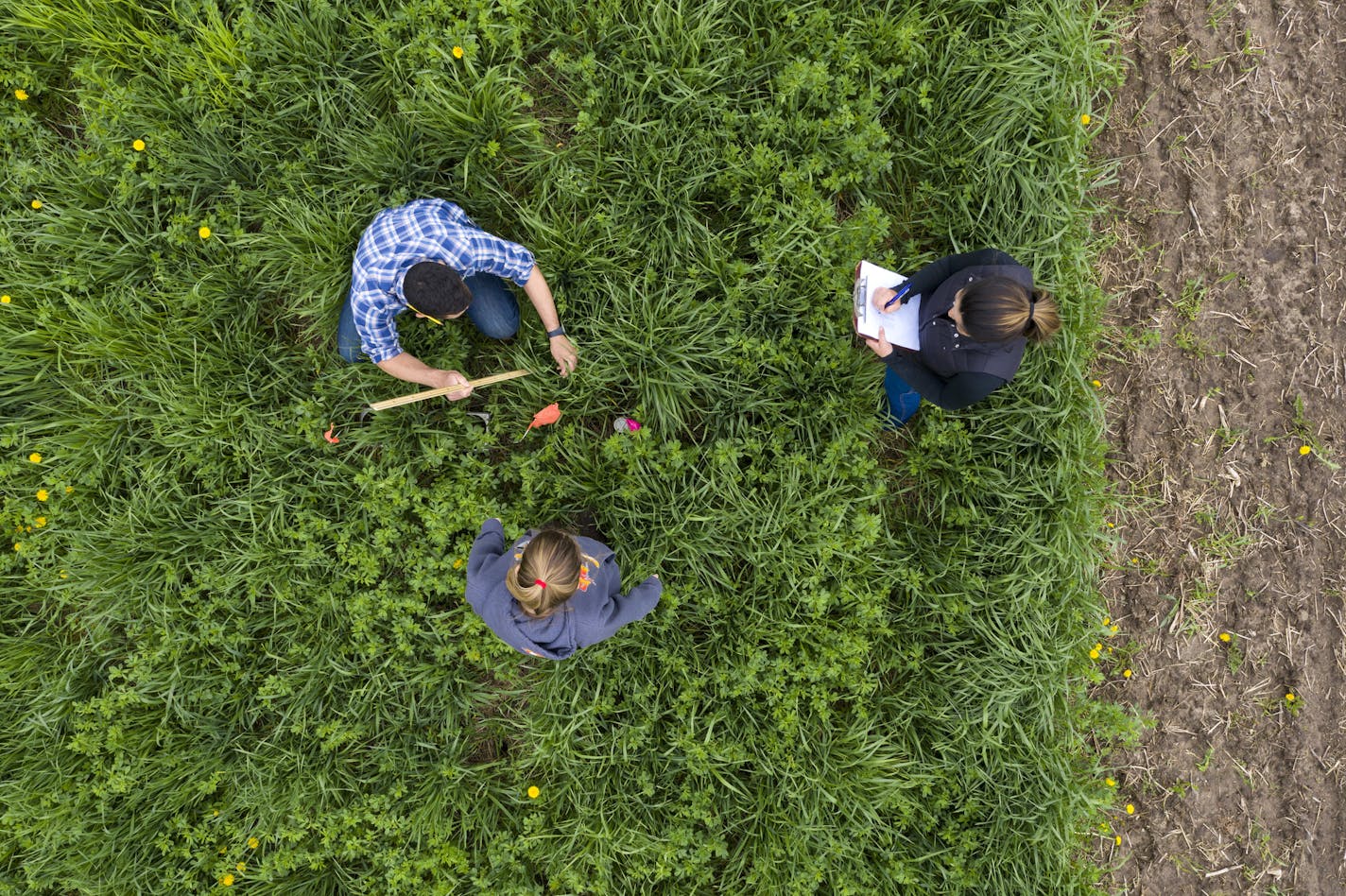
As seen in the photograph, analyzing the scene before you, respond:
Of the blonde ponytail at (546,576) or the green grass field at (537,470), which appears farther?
the green grass field at (537,470)

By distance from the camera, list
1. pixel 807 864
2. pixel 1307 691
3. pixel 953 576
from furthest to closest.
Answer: pixel 1307 691
pixel 953 576
pixel 807 864

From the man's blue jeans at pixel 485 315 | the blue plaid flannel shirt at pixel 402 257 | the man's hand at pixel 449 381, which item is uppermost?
the blue plaid flannel shirt at pixel 402 257

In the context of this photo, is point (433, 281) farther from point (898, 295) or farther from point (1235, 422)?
point (1235, 422)

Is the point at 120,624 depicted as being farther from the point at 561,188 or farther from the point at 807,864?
the point at 807,864

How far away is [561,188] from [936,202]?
2222mm

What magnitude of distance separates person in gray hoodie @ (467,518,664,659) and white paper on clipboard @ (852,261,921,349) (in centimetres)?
182

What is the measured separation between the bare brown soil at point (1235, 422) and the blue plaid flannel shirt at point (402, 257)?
Answer: 3.82m

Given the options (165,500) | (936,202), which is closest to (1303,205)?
(936,202)

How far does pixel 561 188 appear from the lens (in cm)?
368

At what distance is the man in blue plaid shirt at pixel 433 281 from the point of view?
9.71ft

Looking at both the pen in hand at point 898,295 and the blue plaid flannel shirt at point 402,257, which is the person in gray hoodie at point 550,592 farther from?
the pen in hand at point 898,295

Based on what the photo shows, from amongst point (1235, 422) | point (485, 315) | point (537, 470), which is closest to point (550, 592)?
point (537, 470)

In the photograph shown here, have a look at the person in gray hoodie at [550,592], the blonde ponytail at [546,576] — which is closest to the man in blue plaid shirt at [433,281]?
the person in gray hoodie at [550,592]

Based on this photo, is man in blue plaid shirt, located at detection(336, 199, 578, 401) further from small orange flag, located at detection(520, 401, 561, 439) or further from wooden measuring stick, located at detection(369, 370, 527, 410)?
small orange flag, located at detection(520, 401, 561, 439)
